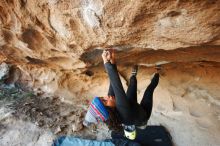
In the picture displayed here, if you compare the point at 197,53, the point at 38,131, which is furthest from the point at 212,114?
the point at 38,131

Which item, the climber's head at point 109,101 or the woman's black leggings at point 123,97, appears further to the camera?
the climber's head at point 109,101

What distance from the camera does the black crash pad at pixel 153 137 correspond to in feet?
10.3

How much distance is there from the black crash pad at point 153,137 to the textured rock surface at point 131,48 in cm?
13

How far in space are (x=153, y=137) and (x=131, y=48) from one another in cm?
155

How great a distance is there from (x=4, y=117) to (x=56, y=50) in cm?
153

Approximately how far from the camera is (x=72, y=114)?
145 inches

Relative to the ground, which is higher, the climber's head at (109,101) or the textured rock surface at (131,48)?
the textured rock surface at (131,48)

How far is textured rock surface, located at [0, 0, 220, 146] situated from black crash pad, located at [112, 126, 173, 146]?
134 mm

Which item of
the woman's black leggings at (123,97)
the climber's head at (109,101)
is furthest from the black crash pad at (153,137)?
the climber's head at (109,101)

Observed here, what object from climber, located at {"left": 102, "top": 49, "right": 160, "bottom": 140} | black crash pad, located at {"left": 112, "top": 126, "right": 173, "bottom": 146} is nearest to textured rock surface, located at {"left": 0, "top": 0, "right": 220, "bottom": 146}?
black crash pad, located at {"left": 112, "top": 126, "right": 173, "bottom": 146}

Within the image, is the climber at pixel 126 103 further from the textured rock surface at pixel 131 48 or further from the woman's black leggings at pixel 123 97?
the textured rock surface at pixel 131 48

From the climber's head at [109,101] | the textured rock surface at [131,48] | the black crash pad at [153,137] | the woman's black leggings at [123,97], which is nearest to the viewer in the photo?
the textured rock surface at [131,48]

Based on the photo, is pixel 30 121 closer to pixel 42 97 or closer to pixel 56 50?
pixel 42 97

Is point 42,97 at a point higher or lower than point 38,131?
higher
